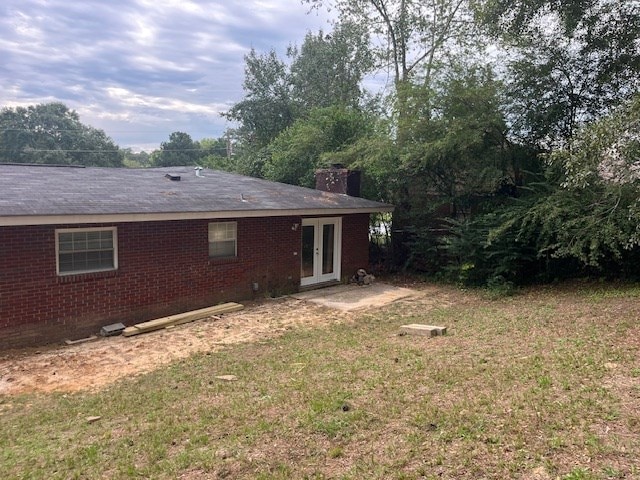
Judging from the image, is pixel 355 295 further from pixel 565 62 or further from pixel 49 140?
pixel 49 140

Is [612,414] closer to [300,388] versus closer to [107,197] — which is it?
[300,388]

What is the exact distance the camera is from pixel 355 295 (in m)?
12.1

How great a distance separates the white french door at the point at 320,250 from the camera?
510 inches

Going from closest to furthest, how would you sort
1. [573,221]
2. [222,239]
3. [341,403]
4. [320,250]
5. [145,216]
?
[341,403] → [145,216] → [573,221] → [222,239] → [320,250]

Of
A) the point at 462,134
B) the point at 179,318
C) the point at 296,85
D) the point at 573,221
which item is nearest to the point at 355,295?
the point at 179,318

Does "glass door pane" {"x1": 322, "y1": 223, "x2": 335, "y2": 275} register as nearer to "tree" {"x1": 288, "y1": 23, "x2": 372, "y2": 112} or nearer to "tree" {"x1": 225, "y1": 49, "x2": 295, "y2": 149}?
"tree" {"x1": 225, "y1": 49, "x2": 295, "y2": 149}

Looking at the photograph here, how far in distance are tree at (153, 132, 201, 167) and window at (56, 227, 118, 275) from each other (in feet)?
192

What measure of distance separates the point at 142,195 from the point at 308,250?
15.6 ft

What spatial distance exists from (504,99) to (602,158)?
18.8 feet

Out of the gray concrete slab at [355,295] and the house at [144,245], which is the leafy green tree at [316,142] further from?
the gray concrete slab at [355,295]

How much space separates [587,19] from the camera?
11.8 meters

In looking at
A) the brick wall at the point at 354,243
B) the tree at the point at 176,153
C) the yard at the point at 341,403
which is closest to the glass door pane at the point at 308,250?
the brick wall at the point at 354,243

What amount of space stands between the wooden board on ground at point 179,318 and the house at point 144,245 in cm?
40

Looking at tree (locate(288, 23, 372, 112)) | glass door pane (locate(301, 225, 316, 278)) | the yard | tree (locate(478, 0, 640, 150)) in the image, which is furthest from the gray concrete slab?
tree (locate(288, 23, 372, 112))
